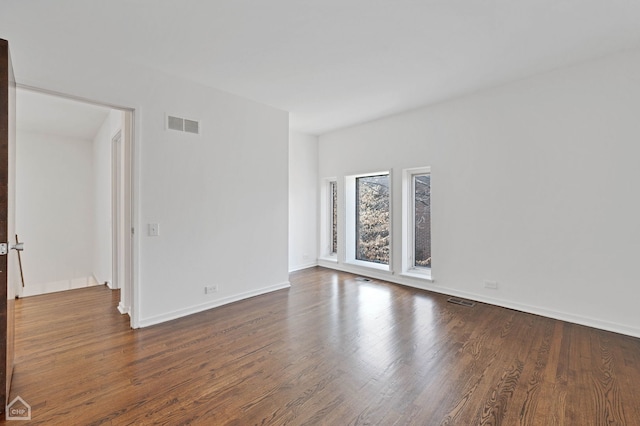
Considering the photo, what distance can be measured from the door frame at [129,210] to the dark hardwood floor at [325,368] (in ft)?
0.79

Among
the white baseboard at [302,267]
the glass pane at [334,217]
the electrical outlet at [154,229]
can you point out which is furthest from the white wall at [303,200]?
the electrical outlet at [154,229]

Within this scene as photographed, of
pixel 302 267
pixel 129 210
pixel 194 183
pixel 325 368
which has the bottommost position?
pixel 325 368

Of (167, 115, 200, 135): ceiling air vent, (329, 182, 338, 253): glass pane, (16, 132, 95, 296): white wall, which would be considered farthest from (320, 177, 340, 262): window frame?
(16, 132, 95, 296): white wall

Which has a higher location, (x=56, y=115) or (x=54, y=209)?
(x=56, y=115)

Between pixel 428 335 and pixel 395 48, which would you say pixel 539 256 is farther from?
pixel 395 48

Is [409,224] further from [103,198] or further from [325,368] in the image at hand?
[103,198]

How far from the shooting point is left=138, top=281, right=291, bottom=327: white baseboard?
3140mm

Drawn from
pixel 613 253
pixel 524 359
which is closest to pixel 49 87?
pixel 524 359

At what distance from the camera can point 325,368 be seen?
7.45ft

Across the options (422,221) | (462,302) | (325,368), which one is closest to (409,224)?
(422,221)

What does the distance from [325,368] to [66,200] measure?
6.50 m

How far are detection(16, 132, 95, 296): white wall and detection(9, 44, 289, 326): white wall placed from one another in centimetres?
342

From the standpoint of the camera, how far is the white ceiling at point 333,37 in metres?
2.20

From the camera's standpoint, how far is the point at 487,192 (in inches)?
149
